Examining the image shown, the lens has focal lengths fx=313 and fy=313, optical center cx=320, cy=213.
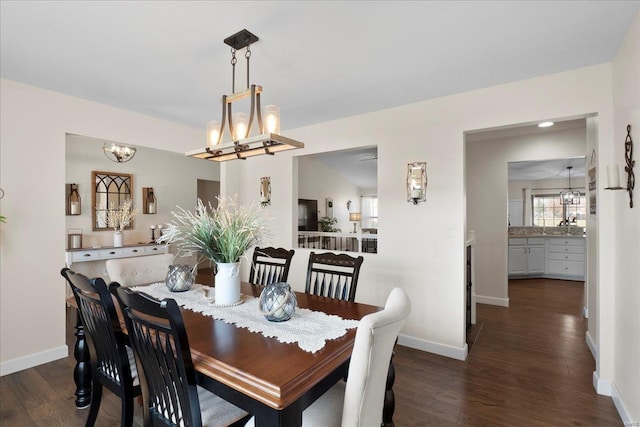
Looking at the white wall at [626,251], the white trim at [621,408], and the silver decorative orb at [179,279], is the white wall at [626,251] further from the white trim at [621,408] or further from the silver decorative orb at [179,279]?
the silver decorative orb at [179,279]

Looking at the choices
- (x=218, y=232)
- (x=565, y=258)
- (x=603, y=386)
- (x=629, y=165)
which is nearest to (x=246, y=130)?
(x=218, y=232)

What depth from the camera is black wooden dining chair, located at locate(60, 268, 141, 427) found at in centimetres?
155

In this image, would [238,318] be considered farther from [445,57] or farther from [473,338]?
[473,338]

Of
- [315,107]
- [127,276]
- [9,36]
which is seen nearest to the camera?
[9,36]

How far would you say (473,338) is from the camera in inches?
134

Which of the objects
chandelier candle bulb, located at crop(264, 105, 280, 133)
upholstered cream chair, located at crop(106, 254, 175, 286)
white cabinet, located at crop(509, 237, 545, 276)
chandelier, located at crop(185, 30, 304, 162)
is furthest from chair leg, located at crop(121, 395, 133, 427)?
white cabinet, located at crop(509, 237, 545, 276)

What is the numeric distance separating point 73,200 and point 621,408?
21.5ft

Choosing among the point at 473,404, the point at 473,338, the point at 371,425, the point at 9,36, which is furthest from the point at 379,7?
the point at 473,338

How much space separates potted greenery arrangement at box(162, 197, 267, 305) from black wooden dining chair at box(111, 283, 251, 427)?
0.53 meters

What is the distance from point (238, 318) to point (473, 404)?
179 cm

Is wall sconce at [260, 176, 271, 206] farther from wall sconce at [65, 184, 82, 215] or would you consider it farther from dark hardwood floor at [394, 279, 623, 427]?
wall sconce at [65, 184, 82, 215]

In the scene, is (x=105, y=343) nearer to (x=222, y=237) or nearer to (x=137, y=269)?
(x=222, y=237)

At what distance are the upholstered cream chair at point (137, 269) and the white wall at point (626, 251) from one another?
11.3 feet

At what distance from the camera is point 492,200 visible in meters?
4.84
